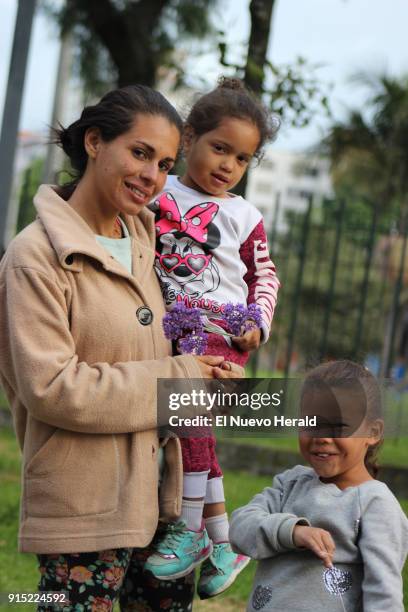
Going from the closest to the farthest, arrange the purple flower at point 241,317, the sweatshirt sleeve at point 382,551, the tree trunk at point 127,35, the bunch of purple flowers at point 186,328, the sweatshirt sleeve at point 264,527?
the sweatshirt sleeve at point 382,551, the sweatshirt sleeve at point 264,527, the bunch of purple flowers at point 186,328, the purple flower at point 241,317, the tree trunk at point 127,35

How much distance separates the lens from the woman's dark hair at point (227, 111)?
3.24m

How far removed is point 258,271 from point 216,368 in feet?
1.97

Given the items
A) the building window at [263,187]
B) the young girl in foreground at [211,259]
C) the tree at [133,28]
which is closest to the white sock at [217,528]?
the young girl in foreground at [211,259]

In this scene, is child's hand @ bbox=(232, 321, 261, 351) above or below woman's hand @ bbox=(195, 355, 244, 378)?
above

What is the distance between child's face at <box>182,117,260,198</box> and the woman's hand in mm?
720

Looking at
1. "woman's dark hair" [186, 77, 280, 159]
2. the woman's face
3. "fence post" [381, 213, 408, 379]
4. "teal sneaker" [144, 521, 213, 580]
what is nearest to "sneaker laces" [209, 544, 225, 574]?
"teal sneaker" [144, 521, 213, 580]

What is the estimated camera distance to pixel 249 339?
2.90 meters

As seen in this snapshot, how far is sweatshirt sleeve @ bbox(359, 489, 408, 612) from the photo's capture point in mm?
2514

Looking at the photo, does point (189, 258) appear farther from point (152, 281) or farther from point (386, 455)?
point (386, 455)

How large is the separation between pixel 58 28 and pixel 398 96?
36.7 ft

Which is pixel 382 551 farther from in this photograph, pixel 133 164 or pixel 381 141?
pixel 381 141

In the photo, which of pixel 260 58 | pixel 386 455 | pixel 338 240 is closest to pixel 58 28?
pixel 338 240

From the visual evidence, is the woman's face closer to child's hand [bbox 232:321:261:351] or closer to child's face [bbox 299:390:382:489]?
child's hand [bbox 232:321:261:351]

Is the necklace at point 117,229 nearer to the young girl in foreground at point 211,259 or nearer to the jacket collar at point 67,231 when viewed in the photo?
the jacket collar at point 67,231
